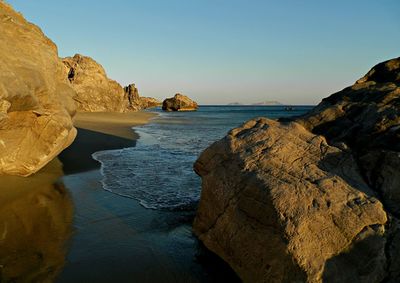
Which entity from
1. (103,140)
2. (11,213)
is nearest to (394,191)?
(11,213)

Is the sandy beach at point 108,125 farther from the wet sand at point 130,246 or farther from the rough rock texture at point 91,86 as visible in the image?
the rough rock texture at point 91,86

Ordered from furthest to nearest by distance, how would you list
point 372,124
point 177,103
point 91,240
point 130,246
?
point 177,103 → point 91,240 → point 130,246 → point 372,124

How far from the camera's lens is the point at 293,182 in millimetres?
4398

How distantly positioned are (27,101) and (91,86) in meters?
48.9

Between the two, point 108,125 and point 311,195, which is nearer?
point 311,195

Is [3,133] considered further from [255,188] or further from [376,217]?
[376,217]

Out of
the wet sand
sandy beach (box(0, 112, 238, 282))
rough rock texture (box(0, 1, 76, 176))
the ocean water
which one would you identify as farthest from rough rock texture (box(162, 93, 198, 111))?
the wet sand

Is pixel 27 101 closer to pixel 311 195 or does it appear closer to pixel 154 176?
pixel 154 176

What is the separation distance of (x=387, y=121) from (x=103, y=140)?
15950mm

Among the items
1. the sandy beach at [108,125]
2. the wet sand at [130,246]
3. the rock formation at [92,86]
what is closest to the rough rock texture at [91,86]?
the rock formation at [92,86]

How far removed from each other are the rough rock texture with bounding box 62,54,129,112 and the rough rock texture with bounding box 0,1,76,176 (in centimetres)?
4302

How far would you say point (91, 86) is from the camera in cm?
5503

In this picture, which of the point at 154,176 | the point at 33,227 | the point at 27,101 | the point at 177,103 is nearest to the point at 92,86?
the point at 177,103

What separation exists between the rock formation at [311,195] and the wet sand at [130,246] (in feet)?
1.17
